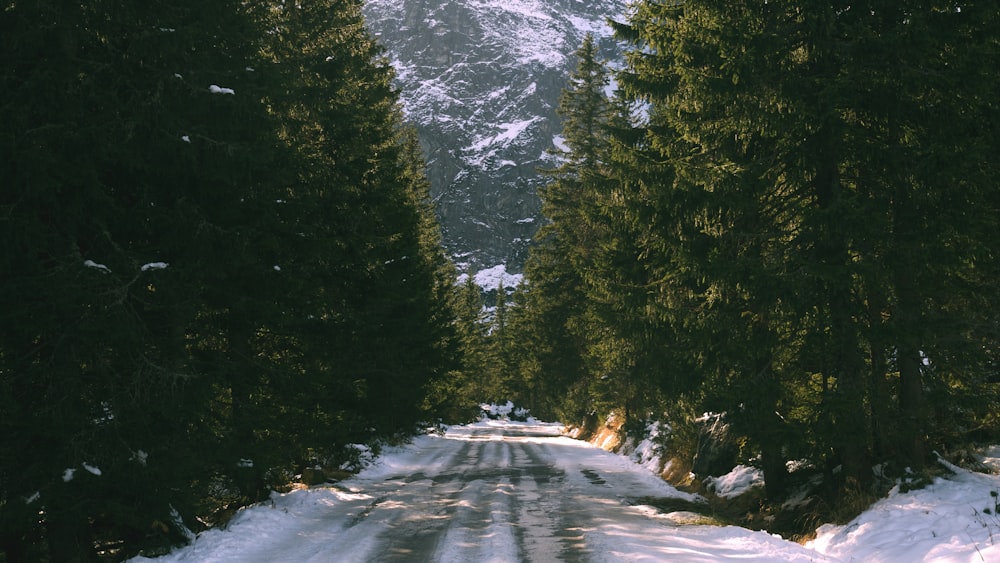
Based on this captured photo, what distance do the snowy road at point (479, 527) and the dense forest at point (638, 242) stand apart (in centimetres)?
116

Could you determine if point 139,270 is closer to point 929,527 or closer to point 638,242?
point 638,242

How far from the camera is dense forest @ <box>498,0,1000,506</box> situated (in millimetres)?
8891

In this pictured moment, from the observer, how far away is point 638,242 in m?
13.5

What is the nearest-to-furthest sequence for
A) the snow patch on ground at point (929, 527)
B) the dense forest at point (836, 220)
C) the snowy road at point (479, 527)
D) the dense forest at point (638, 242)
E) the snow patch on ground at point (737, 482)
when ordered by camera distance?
the snow patch on ground at point (929, 527), the dense forest at point (638, 242), the dense forest at point (836, 220), the snowy road at point (479, 527), the snow patch on ground at point (737, 482)

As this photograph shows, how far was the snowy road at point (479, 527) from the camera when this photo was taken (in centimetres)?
923

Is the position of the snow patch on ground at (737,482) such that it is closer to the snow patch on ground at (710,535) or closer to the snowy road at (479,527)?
the snow patch on ground at (710,535)

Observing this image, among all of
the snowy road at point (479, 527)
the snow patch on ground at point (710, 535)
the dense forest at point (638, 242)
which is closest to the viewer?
the snow patch on ground at point (710, 535)

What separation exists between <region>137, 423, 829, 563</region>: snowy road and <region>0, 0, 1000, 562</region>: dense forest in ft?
3.81

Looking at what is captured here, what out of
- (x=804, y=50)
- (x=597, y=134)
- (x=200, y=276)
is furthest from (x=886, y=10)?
(x=597, y=134)

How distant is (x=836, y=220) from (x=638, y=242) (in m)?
4.81

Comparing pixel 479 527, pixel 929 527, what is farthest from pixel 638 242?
pixel 929 527

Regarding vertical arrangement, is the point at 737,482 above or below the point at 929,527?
below

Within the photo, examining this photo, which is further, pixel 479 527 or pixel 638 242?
pixel 638 242

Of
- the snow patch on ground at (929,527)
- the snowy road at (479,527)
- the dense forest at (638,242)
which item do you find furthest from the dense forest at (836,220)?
the snowy road at (479,527)
